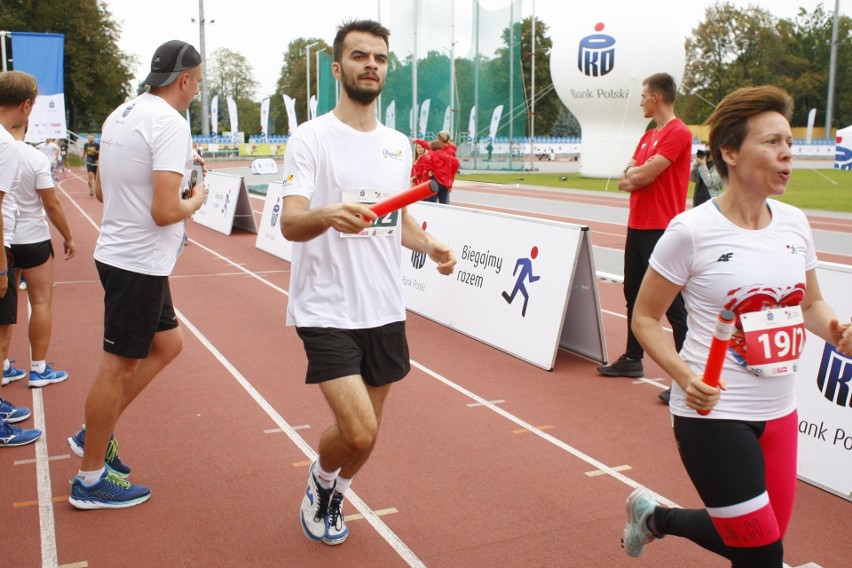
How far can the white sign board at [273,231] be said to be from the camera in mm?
13477

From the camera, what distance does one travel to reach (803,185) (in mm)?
31781

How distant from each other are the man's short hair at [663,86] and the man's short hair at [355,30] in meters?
3.06

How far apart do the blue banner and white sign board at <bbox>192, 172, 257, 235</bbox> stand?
4492mm

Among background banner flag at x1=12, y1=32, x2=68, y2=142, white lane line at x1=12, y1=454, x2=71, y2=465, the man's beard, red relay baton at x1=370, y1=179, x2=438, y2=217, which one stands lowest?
white lane line at x1=12, y1=454, x2=71, y2=465

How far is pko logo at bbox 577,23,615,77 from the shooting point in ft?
112

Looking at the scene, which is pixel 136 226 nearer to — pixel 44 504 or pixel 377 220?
pixel 377 220

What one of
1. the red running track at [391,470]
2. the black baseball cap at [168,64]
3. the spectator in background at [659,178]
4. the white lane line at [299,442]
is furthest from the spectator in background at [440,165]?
the black baseball cap at [168,64]

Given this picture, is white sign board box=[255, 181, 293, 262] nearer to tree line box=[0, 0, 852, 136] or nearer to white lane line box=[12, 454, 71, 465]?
white lane line box=[12, 454, 71, 465]

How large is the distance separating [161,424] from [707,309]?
401 cm

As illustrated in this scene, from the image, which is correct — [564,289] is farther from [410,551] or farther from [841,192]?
[841,192]

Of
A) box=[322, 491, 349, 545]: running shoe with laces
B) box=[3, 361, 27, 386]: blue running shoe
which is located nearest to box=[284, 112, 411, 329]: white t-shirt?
box=[322, 491, 349, 545]: running shoe with laces

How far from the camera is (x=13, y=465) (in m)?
4.70

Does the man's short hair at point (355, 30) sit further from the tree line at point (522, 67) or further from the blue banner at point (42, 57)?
the tree line at point (522, 67)

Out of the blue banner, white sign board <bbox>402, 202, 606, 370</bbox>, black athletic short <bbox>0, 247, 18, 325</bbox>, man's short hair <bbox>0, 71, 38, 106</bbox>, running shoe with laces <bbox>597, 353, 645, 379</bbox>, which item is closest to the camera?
man's short hair <bbox>0, 71, 38, 106</bbox>
